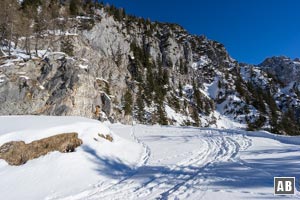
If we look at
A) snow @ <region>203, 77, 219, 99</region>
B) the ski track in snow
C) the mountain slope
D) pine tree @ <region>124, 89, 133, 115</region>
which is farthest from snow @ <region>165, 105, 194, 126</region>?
the ski track in snow

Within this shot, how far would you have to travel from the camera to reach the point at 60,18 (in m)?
73.4

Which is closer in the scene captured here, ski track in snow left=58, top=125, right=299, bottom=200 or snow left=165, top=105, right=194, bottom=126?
ski track in snow left=58, top=125, right=299, bottom=200

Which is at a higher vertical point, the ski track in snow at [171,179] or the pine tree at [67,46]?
the pine tree at [67,46]

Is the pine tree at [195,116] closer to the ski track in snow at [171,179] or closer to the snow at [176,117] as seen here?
the snow at [176,117]

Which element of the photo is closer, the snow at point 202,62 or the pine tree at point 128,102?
the pine tree at point 128,102

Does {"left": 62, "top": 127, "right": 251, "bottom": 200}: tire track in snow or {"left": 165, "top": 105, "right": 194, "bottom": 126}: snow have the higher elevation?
{"left": 165, "top": 105, "right": 194, "bottom": 126}: snow

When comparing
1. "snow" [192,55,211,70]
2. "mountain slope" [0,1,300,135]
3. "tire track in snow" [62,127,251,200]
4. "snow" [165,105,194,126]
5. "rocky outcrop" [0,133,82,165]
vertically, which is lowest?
"tire track in snow" [62,127,251,200]

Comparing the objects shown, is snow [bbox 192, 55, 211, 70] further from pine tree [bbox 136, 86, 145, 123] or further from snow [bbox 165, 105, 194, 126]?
pine tree [bbox 136, 86, 145, 123]

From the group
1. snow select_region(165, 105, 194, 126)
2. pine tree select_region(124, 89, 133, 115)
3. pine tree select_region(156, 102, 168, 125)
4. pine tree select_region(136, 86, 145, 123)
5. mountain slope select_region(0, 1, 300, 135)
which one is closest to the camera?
mountain slope select_region(0, 1, 300, 135)

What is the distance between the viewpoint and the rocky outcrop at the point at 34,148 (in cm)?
909

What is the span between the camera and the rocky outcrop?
9094mm

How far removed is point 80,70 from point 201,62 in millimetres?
88420

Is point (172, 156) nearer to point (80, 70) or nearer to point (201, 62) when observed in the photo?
point (80, 70)

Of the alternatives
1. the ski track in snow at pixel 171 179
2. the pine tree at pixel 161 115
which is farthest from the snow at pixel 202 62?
the ski track in snow at pixel 171 179
